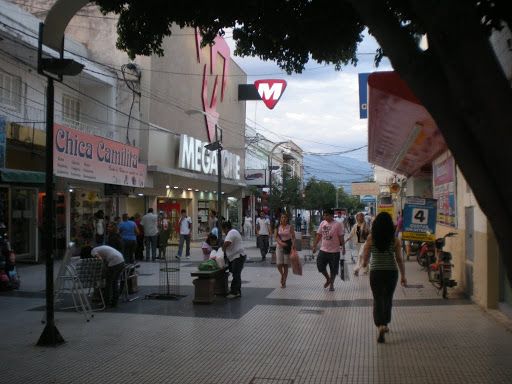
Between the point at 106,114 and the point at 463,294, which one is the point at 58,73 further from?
the point at 106,114

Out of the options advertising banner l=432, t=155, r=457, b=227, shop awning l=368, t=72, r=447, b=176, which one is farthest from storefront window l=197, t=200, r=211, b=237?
advertising banner l=432, t=155, r=457, b=227

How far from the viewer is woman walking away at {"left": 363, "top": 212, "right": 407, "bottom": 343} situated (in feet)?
24.5

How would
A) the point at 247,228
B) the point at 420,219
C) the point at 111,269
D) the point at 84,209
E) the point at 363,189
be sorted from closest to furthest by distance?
the point at 111,269, the point at 420,219, the point at 84,209, the point at 247,228, the point at 363,189

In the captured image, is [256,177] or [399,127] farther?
[256,177]

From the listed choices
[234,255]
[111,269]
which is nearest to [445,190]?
[234,255]

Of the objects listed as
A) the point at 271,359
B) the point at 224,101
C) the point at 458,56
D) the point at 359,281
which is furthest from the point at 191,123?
the point at 458,56

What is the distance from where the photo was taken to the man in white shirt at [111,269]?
33.0ft

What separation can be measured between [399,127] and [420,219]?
2.14 metres

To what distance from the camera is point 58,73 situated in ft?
24.9

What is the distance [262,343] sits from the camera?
295 inches

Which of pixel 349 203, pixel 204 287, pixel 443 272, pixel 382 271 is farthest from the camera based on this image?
pixel 349 203

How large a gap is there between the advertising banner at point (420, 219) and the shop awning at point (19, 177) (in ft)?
29.4

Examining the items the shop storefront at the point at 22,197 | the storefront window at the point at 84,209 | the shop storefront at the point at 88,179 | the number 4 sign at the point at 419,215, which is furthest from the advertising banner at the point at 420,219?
the storefront window at the point at 84,209

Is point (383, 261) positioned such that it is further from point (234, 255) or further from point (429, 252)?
point (429, 252)
